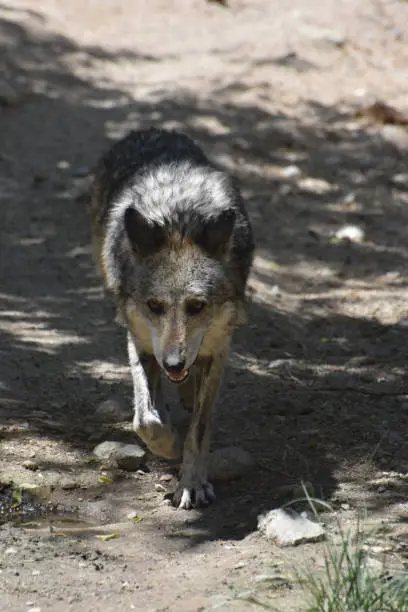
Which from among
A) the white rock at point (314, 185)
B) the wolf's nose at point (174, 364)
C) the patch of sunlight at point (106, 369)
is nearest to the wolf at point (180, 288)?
the wolf's nose at point (174, 364)

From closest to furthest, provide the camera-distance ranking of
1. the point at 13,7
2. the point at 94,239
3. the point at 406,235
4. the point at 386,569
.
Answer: the point at 386,569 → the point at 94,239 → the point at 406,235 → the point at 13,7

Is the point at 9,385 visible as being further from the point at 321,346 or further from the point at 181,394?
the point at 321,346

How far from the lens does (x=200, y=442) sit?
6316mm

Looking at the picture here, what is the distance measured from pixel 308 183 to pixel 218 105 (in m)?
2.10

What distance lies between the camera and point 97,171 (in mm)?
8414

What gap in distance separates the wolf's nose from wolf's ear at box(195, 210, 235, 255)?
33.0 inches

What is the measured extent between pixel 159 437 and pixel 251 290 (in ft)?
11.3

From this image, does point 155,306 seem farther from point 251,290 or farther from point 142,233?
point 251,290

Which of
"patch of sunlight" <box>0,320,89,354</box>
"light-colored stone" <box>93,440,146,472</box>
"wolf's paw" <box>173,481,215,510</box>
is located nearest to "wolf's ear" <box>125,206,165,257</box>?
"light-colored stone" <box>93,440,146,472</box>

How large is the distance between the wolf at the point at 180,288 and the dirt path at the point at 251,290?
1.44 feet

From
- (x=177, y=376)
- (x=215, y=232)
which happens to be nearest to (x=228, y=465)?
(x=177, y=376)

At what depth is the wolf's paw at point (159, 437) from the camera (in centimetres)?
604

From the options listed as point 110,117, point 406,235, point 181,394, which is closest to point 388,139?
point 406,235

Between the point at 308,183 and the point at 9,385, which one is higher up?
the point at 308,183
